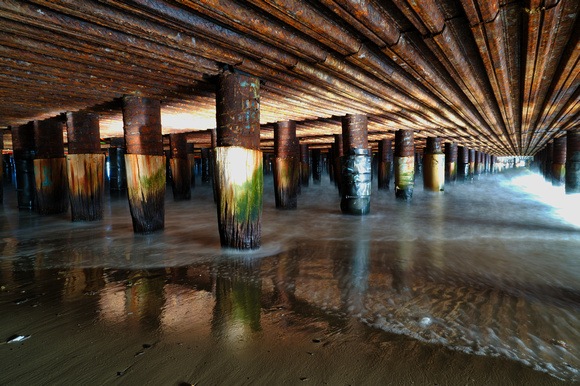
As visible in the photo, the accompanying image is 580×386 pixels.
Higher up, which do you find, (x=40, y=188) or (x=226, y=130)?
A: (x=226, y=130)

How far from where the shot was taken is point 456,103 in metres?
8.74

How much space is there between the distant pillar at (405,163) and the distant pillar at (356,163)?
466 centimetres

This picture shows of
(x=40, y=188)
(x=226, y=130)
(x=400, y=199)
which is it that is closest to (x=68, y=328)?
(x=226, y=130)

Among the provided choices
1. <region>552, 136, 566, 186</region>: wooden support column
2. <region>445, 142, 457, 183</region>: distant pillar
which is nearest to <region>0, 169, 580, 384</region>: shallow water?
<region>552, 136, 566, 186</region>: wooden support column

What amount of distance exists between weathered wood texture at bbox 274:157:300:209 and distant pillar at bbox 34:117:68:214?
6.90 metres

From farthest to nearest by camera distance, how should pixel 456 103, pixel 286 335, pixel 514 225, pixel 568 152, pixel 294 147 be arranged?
pixel 568 152, pixel 294 147, pixel 456 103, pixel 514 225, pixel 286 335

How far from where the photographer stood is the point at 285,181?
10758 millimetres

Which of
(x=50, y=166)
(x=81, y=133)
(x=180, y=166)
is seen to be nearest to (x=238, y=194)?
(x=81, y=133)

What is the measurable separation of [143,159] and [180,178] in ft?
25.5

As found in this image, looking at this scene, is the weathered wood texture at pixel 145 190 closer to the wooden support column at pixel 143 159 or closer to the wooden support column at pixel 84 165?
the wooden support column at pixel 143 159

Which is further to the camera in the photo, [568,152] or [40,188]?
[568,152]

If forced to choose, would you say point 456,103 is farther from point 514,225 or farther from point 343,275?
point 343,275

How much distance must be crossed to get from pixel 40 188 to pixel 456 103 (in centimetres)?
1302

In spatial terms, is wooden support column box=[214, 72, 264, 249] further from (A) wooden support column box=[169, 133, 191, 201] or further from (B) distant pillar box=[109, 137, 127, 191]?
(B) distant pillar box=[109, 137, 127, 191]
